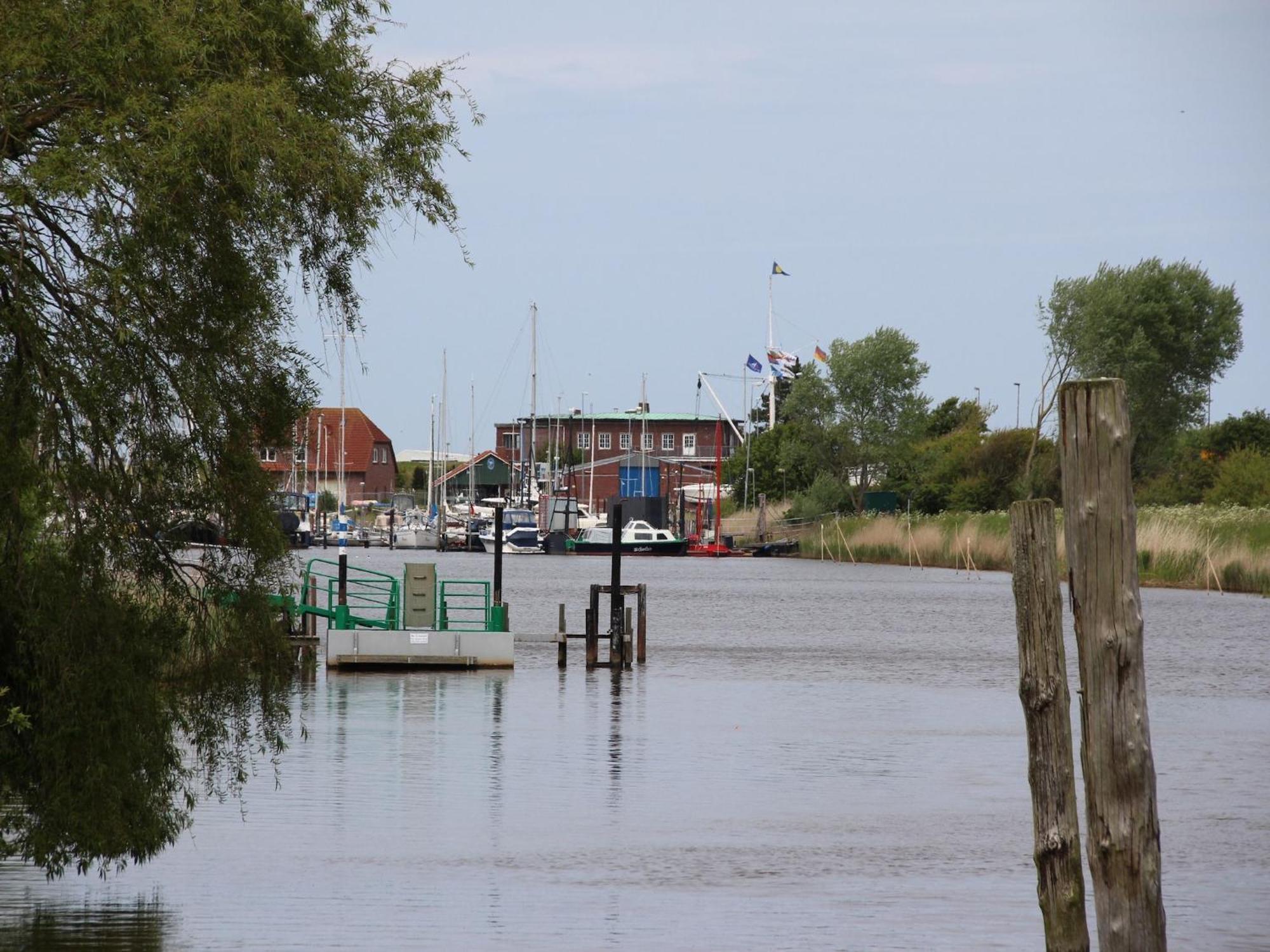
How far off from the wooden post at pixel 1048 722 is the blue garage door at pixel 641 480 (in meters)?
113

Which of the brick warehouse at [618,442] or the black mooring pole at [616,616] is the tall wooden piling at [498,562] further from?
the brick warehouse at [618,442]

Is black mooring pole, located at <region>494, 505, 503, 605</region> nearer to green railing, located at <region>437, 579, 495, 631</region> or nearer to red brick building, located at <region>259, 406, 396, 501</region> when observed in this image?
green railing, located at <region>437, 579, 495, 631</region>

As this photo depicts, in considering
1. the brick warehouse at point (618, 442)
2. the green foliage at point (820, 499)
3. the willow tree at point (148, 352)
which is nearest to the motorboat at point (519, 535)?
the green foliage at point (820, 499)

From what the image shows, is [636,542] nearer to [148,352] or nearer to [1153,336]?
[1153,336]

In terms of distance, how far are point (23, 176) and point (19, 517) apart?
2.18 m

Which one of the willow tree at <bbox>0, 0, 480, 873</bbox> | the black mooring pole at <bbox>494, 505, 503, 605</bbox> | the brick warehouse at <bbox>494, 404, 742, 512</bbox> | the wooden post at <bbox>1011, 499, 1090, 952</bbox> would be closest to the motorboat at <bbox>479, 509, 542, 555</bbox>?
the brick warehouse at <bbox>494, 404, 742, 512</bbox>

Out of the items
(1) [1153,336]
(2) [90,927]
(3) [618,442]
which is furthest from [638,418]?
(2) [90,927]

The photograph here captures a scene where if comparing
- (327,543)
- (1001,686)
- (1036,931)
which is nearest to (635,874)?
(1036,931)

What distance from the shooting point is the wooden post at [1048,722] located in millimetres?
10047

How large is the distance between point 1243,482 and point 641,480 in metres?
63.2

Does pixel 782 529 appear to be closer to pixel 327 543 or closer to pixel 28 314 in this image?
pixel 327 543

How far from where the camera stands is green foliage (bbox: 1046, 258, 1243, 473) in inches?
3487

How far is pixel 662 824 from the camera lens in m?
19.1

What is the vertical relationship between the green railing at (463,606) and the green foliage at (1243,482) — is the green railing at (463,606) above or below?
below
